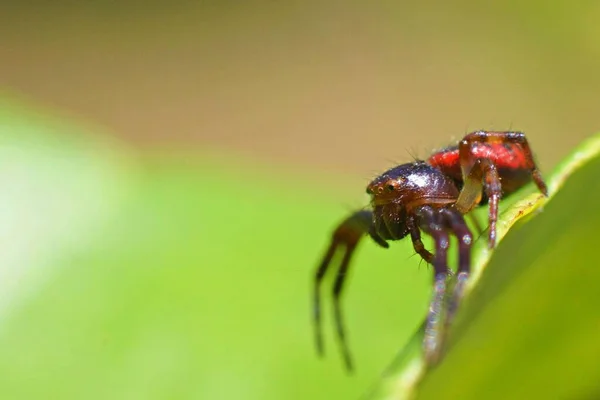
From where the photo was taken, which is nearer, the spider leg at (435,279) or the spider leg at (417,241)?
the spider leg at (435,279)

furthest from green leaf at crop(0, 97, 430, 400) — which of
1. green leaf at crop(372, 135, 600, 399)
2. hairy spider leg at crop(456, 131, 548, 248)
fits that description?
green leaf at crop(372, 135, 600, 399)

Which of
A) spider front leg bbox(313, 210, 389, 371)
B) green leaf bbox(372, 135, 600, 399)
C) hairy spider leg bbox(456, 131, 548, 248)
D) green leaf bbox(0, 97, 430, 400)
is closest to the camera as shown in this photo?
green leaf bbox(372, 135, 600, 399)

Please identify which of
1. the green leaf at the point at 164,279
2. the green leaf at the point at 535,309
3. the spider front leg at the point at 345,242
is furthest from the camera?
the spider front leg at the point at 345,242

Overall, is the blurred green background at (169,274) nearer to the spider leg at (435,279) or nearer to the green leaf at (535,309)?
the spider leg at (435,279)

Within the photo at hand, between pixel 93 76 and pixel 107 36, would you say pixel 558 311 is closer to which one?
pixel 93 76

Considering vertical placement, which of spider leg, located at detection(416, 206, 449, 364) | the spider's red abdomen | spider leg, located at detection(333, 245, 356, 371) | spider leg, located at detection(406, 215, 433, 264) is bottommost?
spider leg, located at detection(333, 245, 356, 371)

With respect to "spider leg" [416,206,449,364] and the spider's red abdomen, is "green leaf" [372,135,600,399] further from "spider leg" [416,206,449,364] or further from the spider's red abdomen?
the spider's red abdomen

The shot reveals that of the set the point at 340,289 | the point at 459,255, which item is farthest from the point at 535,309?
the point at 340,289

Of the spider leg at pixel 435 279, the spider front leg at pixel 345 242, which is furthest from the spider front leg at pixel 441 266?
the spider front leg at pixel 345 242

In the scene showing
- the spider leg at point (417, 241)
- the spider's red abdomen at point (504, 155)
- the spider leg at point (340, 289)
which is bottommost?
the spider leg at point (340, 289)
